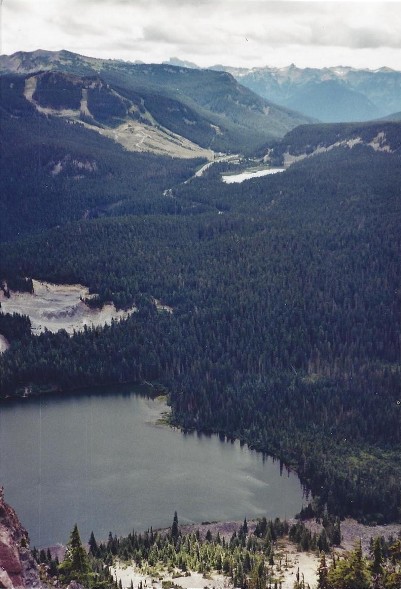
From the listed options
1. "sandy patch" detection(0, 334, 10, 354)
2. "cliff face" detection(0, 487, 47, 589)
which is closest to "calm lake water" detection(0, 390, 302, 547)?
"sandy patch" detection(0, 334, 10, 354)

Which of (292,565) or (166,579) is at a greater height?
(166,579)

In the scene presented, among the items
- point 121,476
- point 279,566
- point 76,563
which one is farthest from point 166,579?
point 121,476

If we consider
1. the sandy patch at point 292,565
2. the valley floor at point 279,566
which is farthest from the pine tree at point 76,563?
the sandy patch at point 292,565

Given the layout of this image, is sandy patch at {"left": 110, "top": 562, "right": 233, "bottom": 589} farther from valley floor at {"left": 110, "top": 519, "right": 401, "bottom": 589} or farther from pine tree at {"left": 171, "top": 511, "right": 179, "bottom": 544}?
pine tree at {"left": 171, "top": 511, "right": 179, "bottom": 544}

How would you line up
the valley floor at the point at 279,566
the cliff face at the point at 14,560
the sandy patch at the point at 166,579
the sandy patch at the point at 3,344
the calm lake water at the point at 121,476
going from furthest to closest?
the sandy patch at the point at 3,344 < the calm lake water at the point at 121,476 < the valley floor at the point at 279,566 < the sandy patch at the point at 166,579 < the cliff face at the point at 14,560

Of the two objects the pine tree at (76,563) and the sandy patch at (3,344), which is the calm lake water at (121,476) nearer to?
the sandy patch at (3,344)

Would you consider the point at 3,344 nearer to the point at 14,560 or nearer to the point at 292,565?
the point at 292,565

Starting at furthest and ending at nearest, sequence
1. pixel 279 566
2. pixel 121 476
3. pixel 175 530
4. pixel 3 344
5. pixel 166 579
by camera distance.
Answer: pixel 3 344
pixel 121 476
pixel 175 530
pixel 279 566
pixel 166 579
